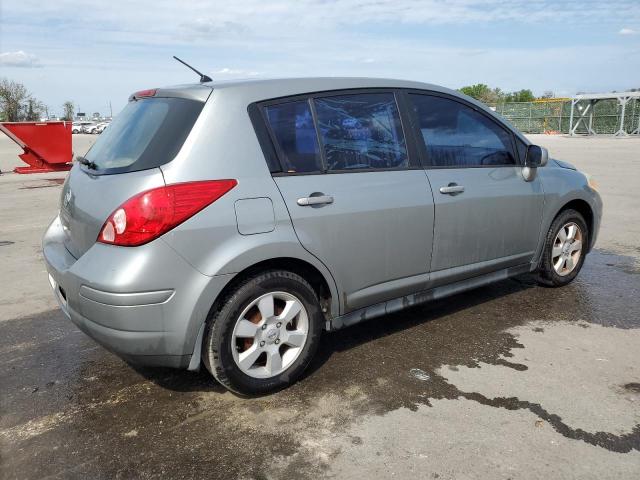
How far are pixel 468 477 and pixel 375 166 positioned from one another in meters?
1.85

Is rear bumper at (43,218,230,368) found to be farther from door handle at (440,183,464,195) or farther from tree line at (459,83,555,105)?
tree line at (459,83,555,105)

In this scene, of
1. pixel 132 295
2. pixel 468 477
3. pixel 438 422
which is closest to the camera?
pixel 468 477

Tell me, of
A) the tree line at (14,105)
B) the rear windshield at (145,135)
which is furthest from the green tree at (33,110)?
the rear windshield at (145,135)

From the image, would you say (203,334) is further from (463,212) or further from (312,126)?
(463,212)

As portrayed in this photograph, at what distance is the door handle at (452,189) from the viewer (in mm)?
3680

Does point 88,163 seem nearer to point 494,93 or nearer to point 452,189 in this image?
point 452,189

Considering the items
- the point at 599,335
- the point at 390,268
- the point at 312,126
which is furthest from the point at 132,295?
the point at 599,335

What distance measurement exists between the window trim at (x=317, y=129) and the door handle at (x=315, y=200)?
0.15 metres

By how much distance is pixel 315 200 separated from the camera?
3076 millimetres

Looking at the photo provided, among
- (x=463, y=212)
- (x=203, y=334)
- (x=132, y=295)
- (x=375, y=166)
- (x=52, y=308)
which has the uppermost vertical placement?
(x=375, y=166)

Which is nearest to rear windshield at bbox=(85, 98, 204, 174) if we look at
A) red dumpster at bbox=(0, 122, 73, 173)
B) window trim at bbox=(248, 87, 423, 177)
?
window trim at bbox=(248, 87, 423, 177)

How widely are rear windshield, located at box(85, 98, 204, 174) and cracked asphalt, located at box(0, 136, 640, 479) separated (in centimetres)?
133

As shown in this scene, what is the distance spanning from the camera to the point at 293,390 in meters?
3.20

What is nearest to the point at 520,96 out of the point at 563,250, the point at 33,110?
the point at 33,110
